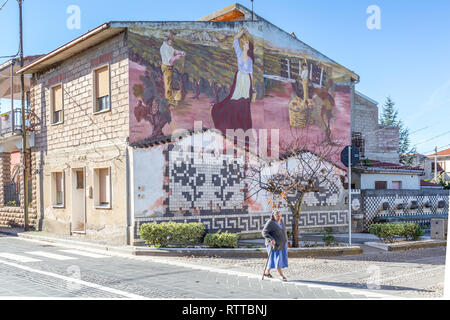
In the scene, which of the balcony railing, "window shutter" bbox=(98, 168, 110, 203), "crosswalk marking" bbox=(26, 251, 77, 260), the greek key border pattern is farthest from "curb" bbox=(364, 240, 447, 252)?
the balcony railing

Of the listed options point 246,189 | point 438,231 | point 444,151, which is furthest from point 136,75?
point 444,151

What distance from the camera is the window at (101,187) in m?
18.1

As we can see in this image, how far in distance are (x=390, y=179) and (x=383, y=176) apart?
0.57 metres

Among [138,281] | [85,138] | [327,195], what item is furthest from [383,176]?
[138,281]

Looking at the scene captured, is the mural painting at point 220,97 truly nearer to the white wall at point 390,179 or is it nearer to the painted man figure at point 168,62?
the painted man figure at point 168,62

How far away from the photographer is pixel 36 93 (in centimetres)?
2223

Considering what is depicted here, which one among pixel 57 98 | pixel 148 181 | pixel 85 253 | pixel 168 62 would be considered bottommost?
pixel 85 253

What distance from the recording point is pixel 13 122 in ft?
74.8

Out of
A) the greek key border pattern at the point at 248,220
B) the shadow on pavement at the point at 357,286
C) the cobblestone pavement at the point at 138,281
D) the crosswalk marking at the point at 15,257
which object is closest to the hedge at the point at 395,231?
the greek key border pattern at the point at 248,220

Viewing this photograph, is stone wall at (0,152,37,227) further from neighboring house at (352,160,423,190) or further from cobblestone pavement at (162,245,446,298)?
neighboring house at (352,160,423,190)

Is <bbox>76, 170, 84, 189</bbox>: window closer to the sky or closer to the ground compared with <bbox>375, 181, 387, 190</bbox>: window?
closer to the sky

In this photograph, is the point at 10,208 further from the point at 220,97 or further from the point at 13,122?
the point at 220,97

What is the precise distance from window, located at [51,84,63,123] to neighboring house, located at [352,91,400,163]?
623 inches

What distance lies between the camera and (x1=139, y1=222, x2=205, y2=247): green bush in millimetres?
15047
